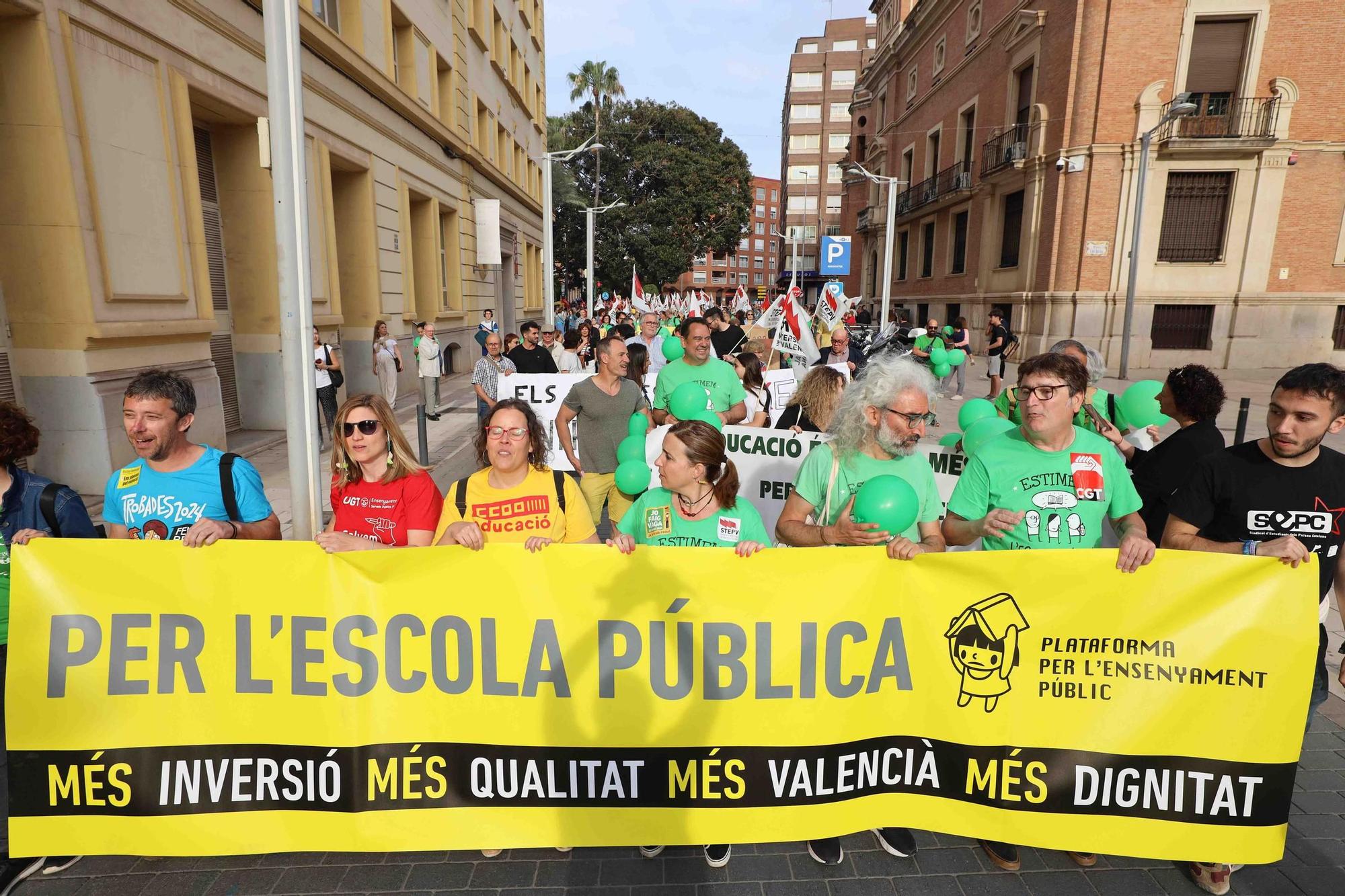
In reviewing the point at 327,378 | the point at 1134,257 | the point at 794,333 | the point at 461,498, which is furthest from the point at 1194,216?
the point at 461,498

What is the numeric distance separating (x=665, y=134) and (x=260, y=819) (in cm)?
5518

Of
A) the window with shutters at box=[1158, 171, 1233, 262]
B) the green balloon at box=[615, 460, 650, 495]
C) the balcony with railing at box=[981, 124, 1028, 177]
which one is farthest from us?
the balcony with railing at box=[981, 124, 1028, 177]

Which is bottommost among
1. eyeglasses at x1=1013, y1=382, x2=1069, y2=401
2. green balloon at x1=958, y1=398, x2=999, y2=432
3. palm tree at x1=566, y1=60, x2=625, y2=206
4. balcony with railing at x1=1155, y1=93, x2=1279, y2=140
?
green balloon at x1=958, y1=398, x2=999, y2=432

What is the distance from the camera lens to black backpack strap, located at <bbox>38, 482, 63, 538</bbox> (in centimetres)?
278

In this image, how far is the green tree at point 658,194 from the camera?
50.4m

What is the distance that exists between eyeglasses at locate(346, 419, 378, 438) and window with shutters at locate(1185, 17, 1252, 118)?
2709cm

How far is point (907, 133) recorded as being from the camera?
130 ft

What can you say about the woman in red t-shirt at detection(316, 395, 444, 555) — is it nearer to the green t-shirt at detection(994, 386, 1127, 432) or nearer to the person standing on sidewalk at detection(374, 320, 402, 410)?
the green t-shirt at detection(994, 386, 1127, 432)

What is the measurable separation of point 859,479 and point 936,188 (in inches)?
1407

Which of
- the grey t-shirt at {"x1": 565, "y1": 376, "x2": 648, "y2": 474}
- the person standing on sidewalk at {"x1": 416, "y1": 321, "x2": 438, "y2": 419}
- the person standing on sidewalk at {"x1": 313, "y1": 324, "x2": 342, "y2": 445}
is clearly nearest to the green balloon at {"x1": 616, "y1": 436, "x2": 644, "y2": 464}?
the grey t-shirt at {"x1": 565, "y1": 376, "x2": 648, "y2": 474}

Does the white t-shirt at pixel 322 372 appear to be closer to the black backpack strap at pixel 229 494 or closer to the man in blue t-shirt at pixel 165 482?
the man in blue t-shirt at pixel 165 482

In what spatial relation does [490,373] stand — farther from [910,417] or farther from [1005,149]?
[1005,149]

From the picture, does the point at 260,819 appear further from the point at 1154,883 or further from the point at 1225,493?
the point at 1225,493

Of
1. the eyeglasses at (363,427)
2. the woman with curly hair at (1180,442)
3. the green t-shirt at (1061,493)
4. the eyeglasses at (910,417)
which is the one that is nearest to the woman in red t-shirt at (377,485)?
the eyeglasses at (363,427)
